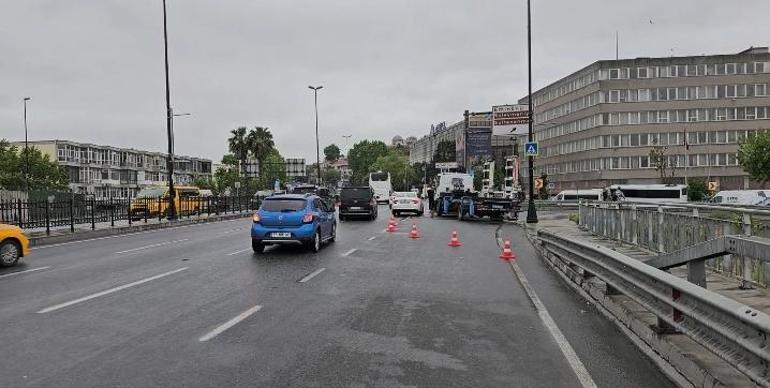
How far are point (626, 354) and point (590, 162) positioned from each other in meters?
85.6

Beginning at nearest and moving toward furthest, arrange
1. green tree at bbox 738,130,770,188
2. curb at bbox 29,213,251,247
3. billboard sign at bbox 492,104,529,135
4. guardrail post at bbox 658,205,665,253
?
guardrail post at bbox 658,205,665,253 → curb at bbox 29,213,251,247 → billboard sign at bbox 492,104,529,135 → green tree at bbox 738,130,770,188

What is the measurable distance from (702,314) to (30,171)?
7098 cm

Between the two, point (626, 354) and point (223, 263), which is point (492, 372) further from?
point (223, 263)

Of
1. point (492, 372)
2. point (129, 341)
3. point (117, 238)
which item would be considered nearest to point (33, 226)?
point (117, 238)

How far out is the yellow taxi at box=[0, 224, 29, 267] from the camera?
13727mm

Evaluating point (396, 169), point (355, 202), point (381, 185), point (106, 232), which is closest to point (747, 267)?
point (106, 232)

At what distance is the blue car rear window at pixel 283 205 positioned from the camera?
626 inches

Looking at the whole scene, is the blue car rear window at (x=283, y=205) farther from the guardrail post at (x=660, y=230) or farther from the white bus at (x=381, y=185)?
the white bus at (x=381, y=185)

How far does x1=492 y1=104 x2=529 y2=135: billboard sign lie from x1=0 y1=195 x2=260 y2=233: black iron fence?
59.8 feet

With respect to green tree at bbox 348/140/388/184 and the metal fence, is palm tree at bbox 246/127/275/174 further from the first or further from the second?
green tree at bbox 348/140/388/184

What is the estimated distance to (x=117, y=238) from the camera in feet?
73.4

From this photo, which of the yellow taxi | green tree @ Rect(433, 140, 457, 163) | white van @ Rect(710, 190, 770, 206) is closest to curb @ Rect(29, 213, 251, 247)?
the yellow taxi

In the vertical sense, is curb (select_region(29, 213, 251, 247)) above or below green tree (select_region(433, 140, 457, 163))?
below

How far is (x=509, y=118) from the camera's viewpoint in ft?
122
